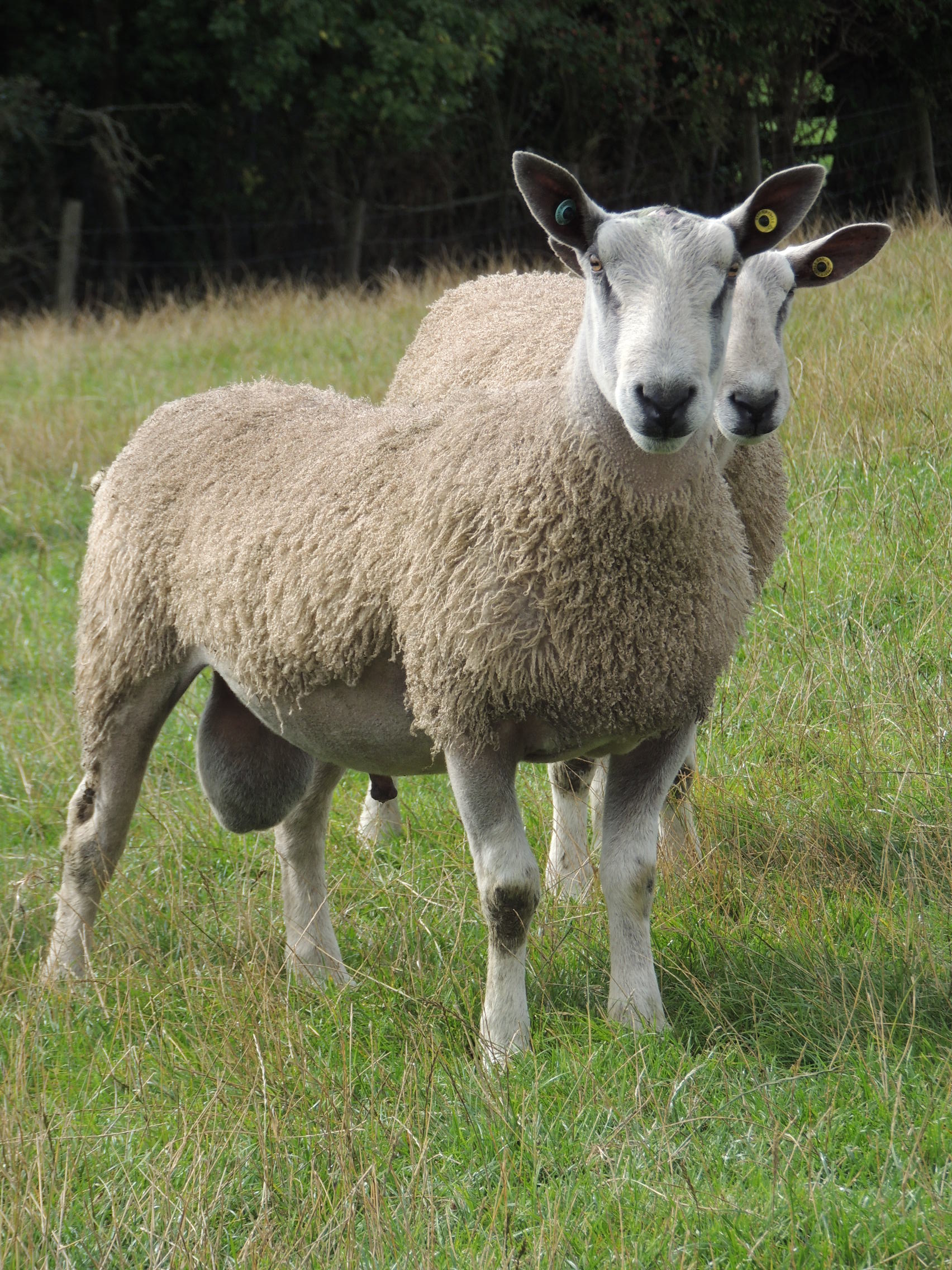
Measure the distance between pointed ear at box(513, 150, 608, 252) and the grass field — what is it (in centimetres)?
165

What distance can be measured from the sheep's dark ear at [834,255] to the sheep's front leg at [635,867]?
61.0 inches

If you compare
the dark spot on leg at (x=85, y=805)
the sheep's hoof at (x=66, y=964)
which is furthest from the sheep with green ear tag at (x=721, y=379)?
the sheep's hoof at (x=66, y=964)

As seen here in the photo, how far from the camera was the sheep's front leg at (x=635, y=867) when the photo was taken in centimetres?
302

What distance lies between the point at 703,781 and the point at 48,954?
2003 millimetres

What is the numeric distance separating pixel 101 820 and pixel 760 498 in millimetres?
2092

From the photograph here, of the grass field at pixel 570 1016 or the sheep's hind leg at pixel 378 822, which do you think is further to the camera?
the sheep's hind leg at pixel 378 822

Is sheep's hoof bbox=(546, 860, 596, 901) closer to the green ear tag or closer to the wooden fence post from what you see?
the green ear tag

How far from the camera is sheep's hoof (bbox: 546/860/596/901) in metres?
3.69

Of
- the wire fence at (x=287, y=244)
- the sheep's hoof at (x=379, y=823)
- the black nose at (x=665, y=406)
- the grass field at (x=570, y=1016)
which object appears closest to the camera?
the grass field at (x=570, y=1016)

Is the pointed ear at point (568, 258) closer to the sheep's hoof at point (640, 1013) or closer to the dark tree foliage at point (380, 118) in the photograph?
the sheep's hoof at point (640, 1013)

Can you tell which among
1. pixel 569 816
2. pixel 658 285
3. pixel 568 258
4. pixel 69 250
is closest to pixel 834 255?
pixel 568 258

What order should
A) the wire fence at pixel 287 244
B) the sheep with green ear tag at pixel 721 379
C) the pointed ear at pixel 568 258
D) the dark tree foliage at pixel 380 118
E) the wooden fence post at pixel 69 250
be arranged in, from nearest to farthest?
the pointed ear at pixel 568 258
the sheep with green ear tag at pixel 721 379
the dark tree foliage at pixel 380 118
the wooden fence post at pixel 69 250
the wire fence at pixel 287 244

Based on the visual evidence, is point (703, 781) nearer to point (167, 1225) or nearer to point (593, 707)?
point (593, 707)

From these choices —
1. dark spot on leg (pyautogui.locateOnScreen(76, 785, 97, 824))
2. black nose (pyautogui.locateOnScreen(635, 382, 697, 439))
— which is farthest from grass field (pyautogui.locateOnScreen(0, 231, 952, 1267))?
black nose (pyautogui.locateOnScreen(635, 382, 697, 439))
